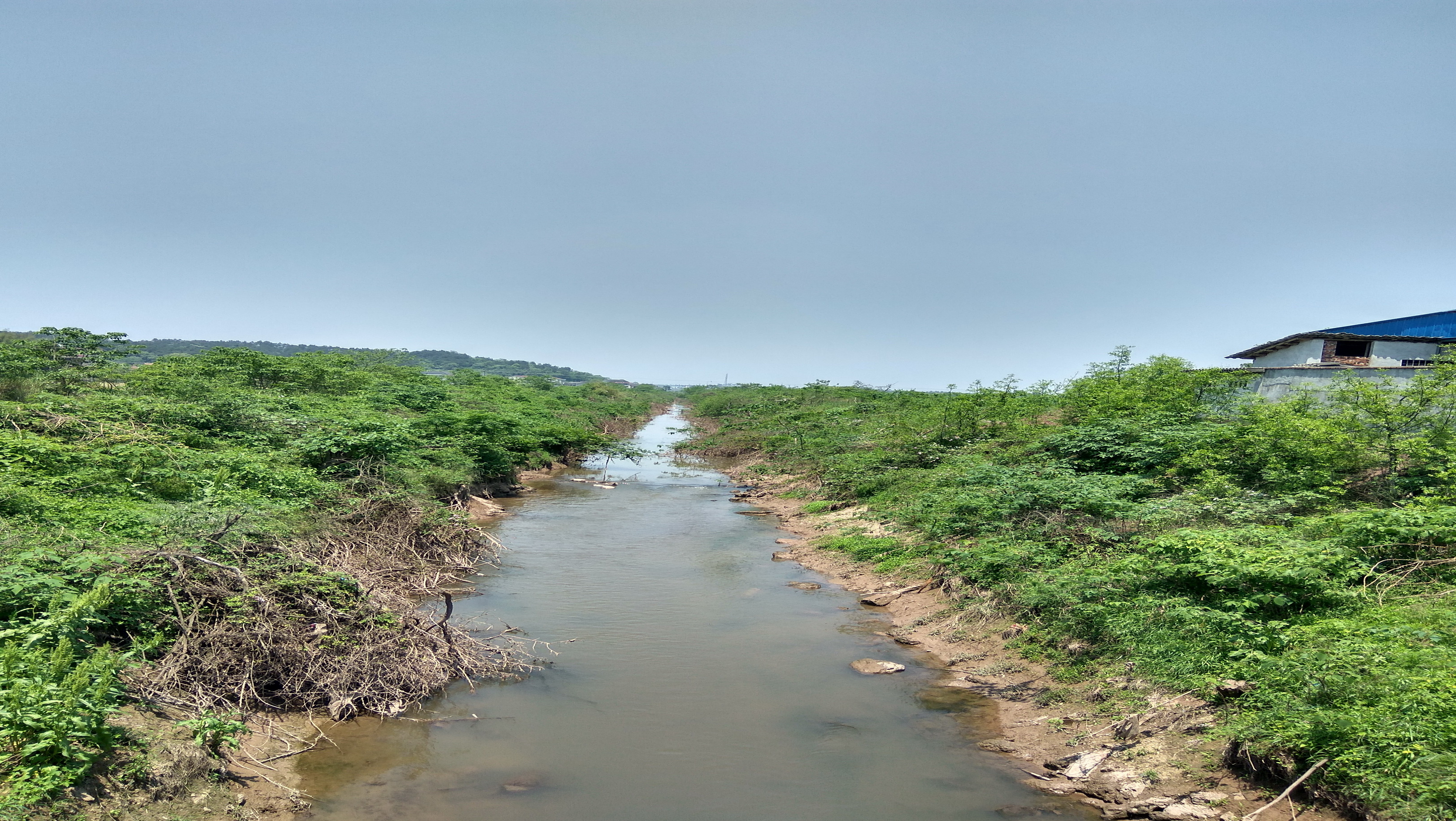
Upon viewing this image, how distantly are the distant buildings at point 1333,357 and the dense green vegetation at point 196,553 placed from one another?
61.8 ft

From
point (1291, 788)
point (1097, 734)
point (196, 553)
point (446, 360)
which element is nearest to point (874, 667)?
point (1097, 734)

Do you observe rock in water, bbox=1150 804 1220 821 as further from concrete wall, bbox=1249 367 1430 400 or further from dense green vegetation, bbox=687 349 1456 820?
concrete wall, bbox=1249 367 1430 400

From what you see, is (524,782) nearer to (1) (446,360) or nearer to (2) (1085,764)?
(2) (1085,764)

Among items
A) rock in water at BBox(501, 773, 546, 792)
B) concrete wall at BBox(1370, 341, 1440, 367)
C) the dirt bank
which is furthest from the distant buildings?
rock in water at BBox(501, 773, 546, 792)

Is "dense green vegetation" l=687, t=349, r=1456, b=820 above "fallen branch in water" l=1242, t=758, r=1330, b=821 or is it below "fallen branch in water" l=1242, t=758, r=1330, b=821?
above

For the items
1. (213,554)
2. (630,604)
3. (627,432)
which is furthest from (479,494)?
(627,432)

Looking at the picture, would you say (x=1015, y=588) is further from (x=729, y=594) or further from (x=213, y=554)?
(x=213, y=554)

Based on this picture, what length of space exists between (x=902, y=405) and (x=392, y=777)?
31681 millimetres

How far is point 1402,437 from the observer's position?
1222 centimetres

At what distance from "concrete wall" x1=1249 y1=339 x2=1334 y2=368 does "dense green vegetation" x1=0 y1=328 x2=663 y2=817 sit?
1077 inches

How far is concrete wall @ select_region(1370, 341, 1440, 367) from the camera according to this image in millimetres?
24484

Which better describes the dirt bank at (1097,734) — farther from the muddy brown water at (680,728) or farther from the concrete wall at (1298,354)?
the concrete wall at (1298,354)

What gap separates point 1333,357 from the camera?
24.9 meters

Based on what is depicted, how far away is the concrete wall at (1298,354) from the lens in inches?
998
